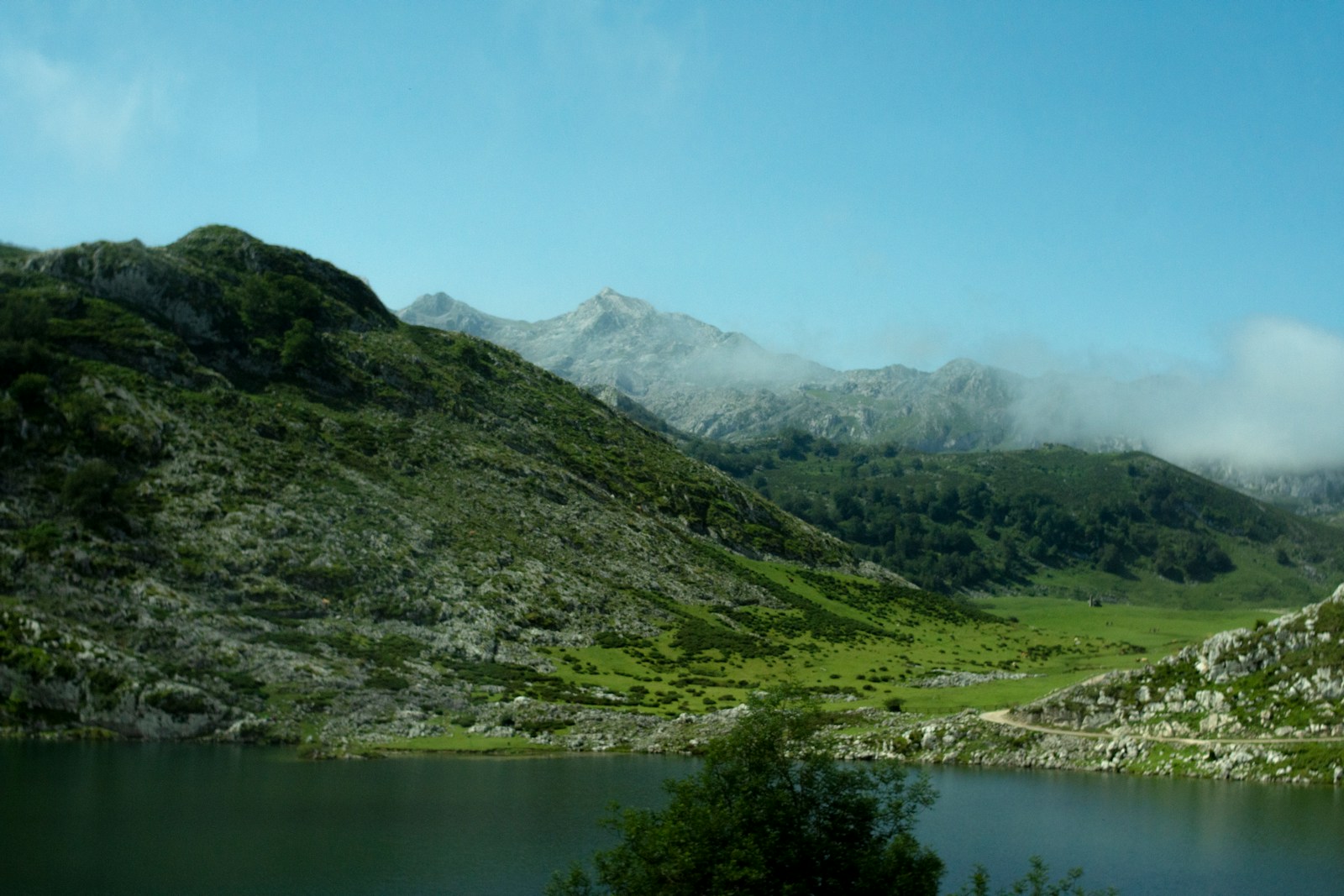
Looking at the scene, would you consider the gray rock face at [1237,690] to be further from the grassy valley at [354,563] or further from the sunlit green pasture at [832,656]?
the grassy valley at [354,563]

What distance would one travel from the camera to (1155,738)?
6962cm

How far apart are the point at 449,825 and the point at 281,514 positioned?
63.0 meters

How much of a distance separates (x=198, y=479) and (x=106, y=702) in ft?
122

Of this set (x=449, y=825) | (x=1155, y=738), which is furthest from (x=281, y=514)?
(x=1155, y=738)

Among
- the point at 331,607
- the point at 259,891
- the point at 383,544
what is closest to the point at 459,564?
the point at 383,544

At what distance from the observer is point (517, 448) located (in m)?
158

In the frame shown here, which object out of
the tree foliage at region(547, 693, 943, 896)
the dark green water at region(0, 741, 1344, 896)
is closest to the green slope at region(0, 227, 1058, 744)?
the dark green water at region(0, 741, 1344, 896)

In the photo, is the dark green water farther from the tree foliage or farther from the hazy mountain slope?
the hazy mountain slope

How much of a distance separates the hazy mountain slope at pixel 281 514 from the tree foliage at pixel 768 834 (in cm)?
5112

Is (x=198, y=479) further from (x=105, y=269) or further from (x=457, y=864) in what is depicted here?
(x=457, y=864)

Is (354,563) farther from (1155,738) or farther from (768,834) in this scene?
(768,834)

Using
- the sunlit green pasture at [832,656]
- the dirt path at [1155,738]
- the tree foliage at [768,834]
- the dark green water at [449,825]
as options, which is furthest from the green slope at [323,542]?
the tree foliage at [768,834]

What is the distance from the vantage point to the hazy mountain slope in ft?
265

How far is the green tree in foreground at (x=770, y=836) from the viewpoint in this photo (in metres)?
34.1
